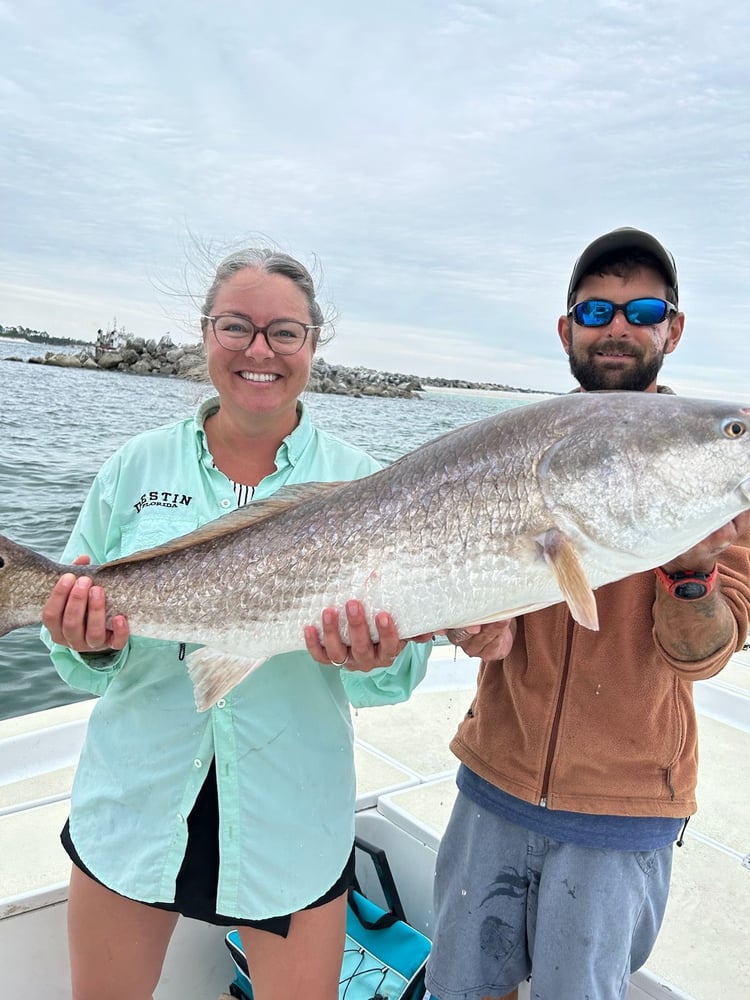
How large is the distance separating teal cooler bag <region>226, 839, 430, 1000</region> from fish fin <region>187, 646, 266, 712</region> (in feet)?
5.26

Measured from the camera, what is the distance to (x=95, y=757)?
256 centimetres

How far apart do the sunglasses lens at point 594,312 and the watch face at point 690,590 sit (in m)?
1.12

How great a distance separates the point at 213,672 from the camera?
2430 millimetres

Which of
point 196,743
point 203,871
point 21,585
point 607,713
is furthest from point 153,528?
point 607,713

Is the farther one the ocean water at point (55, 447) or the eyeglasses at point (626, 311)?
the ocean water at point (55, 447)

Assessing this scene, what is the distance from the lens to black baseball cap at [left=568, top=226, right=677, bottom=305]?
9.69 ft

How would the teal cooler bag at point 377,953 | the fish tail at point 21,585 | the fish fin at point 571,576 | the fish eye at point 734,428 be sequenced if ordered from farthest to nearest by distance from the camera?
the teal cooler bag at point 377,953 < the fish tail at point 21,585 < the fish eye at point 734,428 < the fish fin at point 571,576

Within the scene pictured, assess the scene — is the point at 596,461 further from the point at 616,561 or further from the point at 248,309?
the point at 248,309

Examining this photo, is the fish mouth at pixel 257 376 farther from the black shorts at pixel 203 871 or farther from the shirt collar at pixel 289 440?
the black shorts at pixel 203 871

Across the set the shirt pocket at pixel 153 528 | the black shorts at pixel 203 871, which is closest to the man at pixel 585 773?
the black shorts at pixel 203 871

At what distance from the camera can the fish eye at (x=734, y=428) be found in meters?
2.24

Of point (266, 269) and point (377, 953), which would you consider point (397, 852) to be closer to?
point (377, 953)

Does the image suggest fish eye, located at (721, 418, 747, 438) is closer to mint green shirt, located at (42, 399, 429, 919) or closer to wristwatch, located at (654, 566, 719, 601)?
wristwatch, located at (654, 566, 719, 601)

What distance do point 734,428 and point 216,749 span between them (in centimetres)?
192
